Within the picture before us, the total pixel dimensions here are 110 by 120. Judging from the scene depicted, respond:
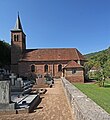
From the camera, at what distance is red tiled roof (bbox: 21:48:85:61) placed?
180ft

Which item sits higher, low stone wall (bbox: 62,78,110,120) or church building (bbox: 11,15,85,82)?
church building (bbox: 11,15,85,82)

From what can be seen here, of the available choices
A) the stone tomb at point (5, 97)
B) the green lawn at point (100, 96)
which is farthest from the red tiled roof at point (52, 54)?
the stone tomb at point (5, 97)

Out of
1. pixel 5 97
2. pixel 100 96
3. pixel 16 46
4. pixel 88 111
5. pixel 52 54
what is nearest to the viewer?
pixel 88 111

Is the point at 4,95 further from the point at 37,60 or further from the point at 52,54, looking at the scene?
the point at 52,54

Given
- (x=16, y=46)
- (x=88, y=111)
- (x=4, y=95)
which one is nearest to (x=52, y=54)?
(x=16, y=46)

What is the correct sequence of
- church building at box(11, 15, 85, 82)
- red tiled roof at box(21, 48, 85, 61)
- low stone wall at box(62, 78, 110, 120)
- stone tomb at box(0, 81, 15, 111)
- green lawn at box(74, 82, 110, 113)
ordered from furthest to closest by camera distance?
red tiled roof at box(21, 48, 85, 61), church building at box(11, 15, 85, 82), green lawn at box(74, 82, 110, 113), stone tomb at box(0, 81, 15, 111), low stone wall at box(62, 78, 110, 120)

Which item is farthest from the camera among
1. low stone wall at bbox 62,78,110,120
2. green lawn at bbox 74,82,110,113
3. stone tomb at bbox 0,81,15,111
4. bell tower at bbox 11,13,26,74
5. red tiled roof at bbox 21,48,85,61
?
bell tower at bbox 11,13,26,74

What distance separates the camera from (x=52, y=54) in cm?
5647

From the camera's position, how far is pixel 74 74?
46.0m

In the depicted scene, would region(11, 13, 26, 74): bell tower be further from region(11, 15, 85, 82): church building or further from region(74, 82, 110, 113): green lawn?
region(74, 82, 110, 113): green lawn

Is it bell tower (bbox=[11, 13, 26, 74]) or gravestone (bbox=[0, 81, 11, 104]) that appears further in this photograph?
bell tower (bbox=[11, 13, 26, 74])

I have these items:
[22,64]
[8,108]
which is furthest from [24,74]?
[8,108]

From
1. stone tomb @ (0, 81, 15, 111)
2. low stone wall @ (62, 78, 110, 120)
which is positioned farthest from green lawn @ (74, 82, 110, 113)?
stone tomb @ (0, 81, 15, 111)

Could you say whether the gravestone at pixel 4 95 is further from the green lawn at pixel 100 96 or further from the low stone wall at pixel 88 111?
the green lawn at pixel 100 96
